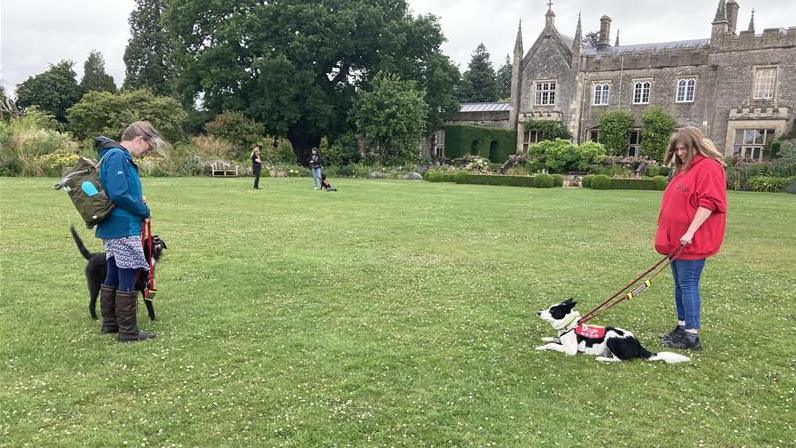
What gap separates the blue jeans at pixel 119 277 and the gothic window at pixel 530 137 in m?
37.5

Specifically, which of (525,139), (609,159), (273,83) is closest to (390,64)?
(273,83)

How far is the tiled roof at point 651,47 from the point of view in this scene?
3618 cm

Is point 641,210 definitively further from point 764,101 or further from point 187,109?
point 187,109

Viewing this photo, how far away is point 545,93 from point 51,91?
1479 inches

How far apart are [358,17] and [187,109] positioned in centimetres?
1532

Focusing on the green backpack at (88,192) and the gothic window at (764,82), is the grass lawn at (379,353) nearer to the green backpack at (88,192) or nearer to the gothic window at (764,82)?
the green backpack at (88,192)

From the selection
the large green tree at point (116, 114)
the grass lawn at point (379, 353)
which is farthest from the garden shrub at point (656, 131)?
the large green tree at point (116, 114)

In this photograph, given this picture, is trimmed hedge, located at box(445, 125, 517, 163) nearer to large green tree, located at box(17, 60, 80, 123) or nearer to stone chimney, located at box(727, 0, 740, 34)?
stone chimney, located at box(727, 0, 740, 34)

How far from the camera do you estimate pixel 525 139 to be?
132 feet

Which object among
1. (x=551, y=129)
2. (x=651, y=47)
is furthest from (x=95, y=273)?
(x=651, y=47)

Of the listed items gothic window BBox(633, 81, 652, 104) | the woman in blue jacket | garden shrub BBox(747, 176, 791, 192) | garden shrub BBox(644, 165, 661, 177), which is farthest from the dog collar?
gothic window BBox(633, 81, 652, 104)

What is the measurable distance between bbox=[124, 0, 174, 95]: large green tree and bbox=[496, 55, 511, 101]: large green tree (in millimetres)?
40121

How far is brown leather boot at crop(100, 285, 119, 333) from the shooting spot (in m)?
4.68

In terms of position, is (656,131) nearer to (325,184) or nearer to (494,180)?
(494,180)
